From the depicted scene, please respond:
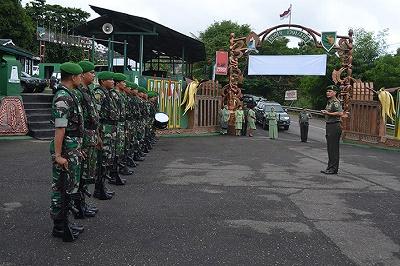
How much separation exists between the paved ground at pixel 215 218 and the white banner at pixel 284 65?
35.8ft

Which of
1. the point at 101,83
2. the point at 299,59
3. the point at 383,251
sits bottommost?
the point at 383,251

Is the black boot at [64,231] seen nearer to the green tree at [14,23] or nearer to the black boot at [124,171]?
the black boot at [124,171]

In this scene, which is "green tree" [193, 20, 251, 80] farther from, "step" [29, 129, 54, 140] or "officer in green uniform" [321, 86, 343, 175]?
"officer in green uniform" [321, 86, 343, 175]

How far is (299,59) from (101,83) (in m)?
15.7

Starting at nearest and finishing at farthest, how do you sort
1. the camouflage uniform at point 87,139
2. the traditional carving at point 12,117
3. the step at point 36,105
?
the camouflage uniform at point 87,139 < the traditional carving at point 12,117 < the step at point 36,105

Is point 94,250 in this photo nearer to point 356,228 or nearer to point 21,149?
point 356,228

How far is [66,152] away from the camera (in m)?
4.34

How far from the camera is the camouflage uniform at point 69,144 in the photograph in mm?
4238

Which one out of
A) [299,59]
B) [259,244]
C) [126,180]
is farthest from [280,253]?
[299,59]

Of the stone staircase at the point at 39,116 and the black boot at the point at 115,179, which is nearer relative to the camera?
the black boot at the point at 115,179

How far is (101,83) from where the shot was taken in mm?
6156

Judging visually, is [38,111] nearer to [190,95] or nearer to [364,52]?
[190,95]

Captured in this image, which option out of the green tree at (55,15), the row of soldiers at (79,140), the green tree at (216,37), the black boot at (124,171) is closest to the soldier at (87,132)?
the row of soldiers at (79,140)

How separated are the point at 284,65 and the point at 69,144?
17350 mm
